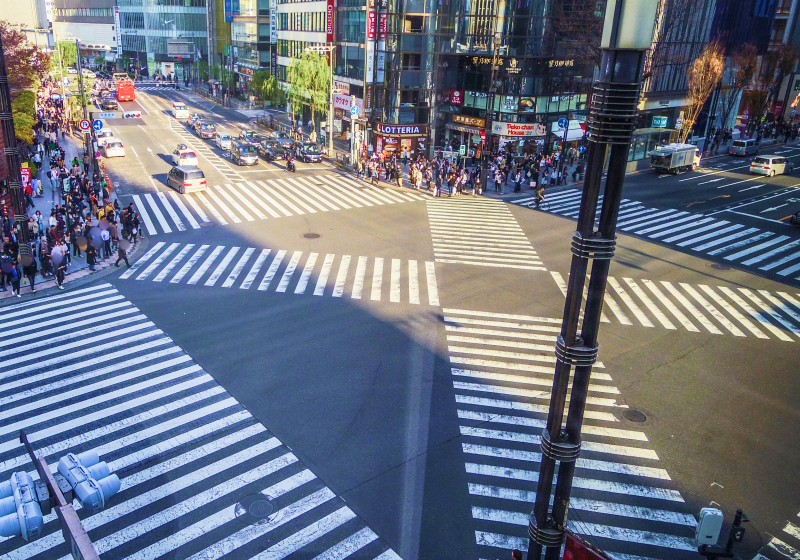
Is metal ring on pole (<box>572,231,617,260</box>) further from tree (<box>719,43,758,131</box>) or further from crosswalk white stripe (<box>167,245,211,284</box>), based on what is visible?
tree (<box>719,43,758,131</box>)

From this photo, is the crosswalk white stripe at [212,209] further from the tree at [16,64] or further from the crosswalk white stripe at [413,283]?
the tree at [16,64]

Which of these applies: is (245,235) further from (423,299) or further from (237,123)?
(237,123)

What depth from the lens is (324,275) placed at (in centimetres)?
2411

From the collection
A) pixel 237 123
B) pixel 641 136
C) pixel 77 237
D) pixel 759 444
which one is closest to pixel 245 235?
pixel 77 237

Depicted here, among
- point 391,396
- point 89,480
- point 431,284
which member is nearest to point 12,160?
point 431,284

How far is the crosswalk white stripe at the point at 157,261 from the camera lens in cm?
2410

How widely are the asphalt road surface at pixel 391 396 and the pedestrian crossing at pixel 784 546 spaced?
2.3 inches

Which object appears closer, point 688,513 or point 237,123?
point 688,513

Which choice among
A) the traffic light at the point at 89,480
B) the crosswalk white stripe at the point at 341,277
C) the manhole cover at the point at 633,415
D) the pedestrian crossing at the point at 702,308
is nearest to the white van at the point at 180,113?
the crosswalk white stripe at the point at 341,277

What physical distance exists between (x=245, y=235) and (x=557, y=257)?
49.5 ft

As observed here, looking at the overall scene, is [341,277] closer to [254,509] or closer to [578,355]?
[254,509]

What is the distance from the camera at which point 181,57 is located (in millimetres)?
120562

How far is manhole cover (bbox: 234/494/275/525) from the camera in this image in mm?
11164

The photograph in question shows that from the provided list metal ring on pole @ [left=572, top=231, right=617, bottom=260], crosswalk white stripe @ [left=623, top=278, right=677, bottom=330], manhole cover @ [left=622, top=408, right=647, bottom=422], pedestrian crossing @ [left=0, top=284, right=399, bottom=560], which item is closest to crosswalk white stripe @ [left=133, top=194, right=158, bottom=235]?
pedestrian crossing @ [left=0, top=284, right=399, bottom=560]
